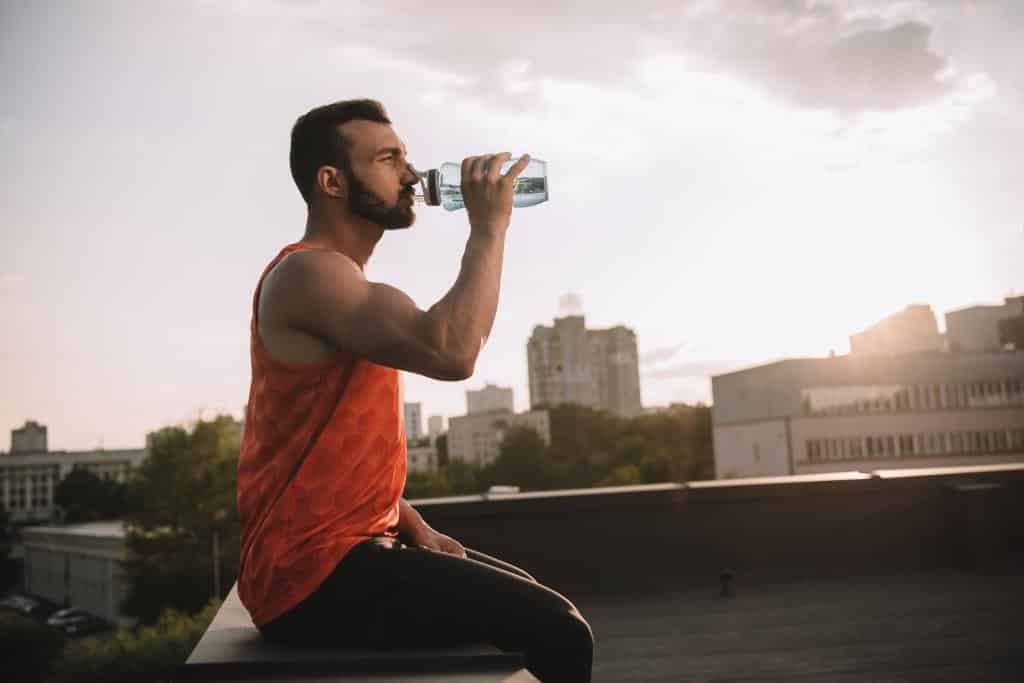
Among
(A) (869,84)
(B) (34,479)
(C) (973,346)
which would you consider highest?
(A) (869,84)

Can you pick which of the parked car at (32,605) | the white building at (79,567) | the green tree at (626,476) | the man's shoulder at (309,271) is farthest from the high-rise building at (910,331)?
the man's shoulder at (309,271)

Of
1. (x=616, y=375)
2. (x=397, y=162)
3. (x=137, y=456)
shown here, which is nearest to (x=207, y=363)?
(x=397, y=162)

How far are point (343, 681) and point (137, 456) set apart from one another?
108366mm

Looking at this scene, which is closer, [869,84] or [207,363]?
[869,84]

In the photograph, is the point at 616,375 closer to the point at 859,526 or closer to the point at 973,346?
the point at 973,346

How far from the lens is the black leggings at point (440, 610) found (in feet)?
5.22

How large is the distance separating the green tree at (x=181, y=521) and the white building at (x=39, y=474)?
210 ft

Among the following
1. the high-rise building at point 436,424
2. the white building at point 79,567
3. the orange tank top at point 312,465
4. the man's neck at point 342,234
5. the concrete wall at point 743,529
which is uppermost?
the high-rise building at point 436,424

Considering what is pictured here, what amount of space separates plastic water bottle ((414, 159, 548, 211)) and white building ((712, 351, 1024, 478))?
6306 centimetres

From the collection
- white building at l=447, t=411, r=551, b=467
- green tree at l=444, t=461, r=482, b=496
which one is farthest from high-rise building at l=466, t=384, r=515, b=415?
green tree at l=444, t=461, r=482, b=496

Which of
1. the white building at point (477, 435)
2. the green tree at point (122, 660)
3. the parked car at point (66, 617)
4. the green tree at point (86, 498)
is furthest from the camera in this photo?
the white building at point (477, 435)

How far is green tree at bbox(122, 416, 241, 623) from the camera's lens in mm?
35188

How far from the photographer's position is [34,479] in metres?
97.9

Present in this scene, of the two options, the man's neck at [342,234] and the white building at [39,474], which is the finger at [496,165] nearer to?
the man's neck at [342,234]
